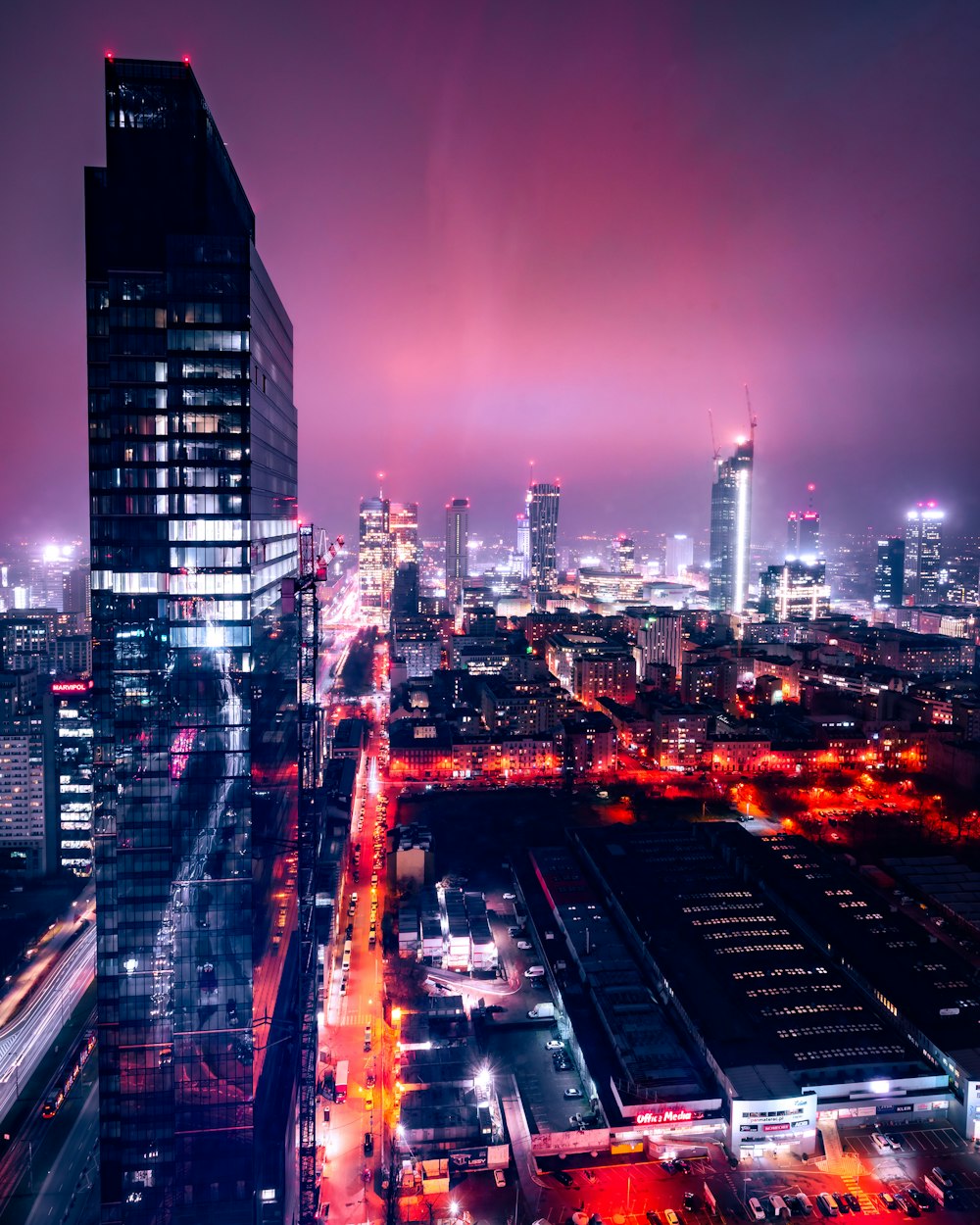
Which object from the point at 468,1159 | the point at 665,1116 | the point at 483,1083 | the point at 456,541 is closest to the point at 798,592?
the point at 456,541

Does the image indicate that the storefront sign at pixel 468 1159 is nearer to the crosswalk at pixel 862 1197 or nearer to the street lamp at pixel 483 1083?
the street lamp at pixel 483 1083

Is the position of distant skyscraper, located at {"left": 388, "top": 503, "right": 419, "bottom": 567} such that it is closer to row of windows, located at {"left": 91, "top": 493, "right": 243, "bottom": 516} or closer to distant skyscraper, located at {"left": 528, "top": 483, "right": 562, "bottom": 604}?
distant skyscraper, located at {"left": 528, "top": 483, "right": 562, "bottom": 604}

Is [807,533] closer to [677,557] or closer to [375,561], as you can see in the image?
[677,557]

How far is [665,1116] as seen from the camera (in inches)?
615

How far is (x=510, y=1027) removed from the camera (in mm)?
18891

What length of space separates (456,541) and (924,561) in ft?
163

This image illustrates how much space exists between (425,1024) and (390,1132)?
9.58 ft

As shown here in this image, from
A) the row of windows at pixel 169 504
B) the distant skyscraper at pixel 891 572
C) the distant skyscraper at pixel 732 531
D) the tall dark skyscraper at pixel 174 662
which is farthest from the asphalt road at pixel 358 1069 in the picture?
the distant skyscraper at pixel 891 572

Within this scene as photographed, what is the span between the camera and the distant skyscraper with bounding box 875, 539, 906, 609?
86.1 metres

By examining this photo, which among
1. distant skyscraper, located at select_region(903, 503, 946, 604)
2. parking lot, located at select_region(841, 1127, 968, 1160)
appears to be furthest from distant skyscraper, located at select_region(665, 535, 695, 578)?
parking lot, located at select_region(841, 1127, 968, 1160)

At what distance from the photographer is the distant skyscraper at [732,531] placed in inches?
3396

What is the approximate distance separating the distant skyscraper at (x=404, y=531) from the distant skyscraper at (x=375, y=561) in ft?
15.9

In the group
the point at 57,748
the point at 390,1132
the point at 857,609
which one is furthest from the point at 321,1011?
the point at 857,609

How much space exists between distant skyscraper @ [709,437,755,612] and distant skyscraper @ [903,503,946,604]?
17385 mm
